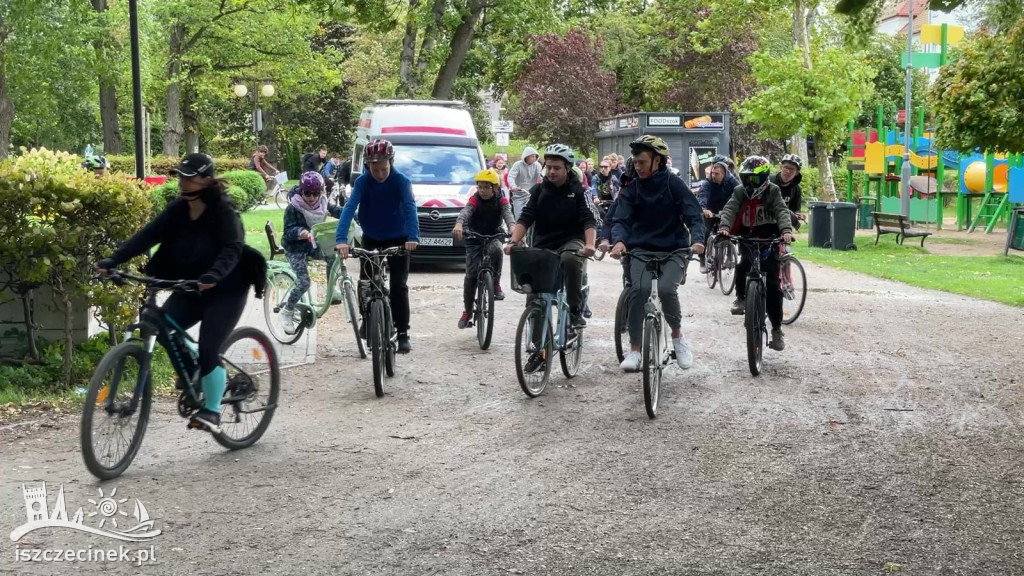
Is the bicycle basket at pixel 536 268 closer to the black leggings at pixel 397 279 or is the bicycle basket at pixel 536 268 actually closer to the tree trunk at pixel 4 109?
the black leggings at pixel 397 279

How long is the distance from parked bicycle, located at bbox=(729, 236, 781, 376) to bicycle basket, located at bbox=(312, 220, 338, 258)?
371cm

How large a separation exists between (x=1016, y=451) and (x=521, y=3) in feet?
86.8

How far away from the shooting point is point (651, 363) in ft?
26.5

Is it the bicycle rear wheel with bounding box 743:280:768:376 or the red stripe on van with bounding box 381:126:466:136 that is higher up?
the red stripe on van with bounding box 381:126:466:136

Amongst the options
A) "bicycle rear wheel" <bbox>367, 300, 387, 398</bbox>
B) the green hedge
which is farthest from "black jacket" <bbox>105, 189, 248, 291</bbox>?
the green hedge

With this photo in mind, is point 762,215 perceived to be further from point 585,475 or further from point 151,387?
point 151,387

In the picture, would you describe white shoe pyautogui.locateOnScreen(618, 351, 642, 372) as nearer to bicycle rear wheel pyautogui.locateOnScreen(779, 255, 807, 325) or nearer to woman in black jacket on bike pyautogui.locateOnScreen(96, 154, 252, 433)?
woman in black jacket on bike pyautogui.locateOnScreen(96, 154, 252, 433)

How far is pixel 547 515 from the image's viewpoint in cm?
580

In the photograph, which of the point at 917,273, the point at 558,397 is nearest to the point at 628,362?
the point at 558,397

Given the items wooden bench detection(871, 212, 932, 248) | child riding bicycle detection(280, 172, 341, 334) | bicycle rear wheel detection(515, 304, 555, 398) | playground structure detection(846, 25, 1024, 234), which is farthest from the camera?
playground structure detection(846, 25, 1024, 234)

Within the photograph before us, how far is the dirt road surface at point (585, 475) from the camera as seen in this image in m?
5.23

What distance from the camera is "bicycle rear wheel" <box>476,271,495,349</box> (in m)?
11.4

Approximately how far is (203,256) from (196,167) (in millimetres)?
474

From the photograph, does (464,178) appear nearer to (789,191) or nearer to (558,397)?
(789,191)
